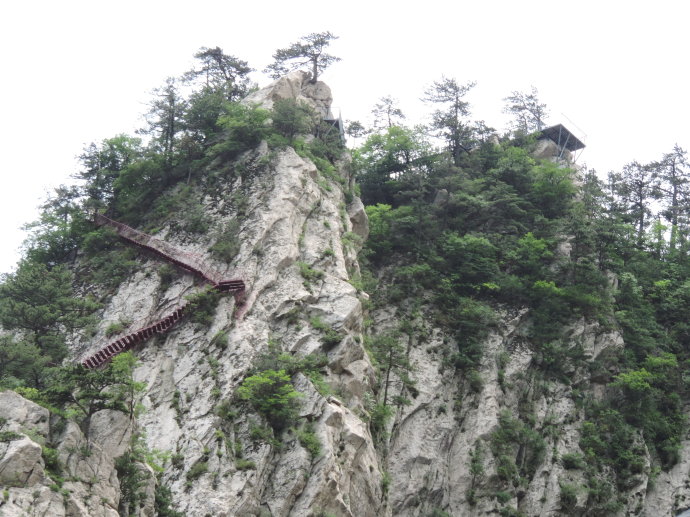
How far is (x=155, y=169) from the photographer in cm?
4397

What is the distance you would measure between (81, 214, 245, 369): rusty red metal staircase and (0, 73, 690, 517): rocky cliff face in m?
0.49

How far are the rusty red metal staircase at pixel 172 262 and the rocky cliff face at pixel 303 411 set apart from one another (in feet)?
1.59

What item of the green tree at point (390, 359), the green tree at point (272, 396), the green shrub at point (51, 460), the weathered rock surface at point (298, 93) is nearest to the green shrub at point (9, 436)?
the green shrub at point (51, 460)

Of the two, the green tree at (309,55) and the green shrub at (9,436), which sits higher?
the green tree at (309,55)

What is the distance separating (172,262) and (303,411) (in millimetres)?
12701

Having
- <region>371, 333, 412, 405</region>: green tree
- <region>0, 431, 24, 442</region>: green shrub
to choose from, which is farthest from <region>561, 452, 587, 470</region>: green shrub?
<region>0, 431, 24, 442</region>: green shrub

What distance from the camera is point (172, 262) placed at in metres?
37.2

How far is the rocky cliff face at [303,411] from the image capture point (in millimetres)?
22812

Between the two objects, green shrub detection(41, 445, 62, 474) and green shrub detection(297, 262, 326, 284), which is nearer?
green shrub detection(41, 445, 62, 474)

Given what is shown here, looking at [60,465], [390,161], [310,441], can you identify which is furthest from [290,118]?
[60,465]

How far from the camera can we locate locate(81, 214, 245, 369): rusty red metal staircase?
3181cm

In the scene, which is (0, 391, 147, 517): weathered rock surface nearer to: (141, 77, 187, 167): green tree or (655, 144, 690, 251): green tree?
(141, 77, 187, 167): green tree

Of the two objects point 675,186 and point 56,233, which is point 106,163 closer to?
point 56,233

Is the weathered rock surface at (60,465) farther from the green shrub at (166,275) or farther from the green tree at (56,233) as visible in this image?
the green tree at (56,233)
